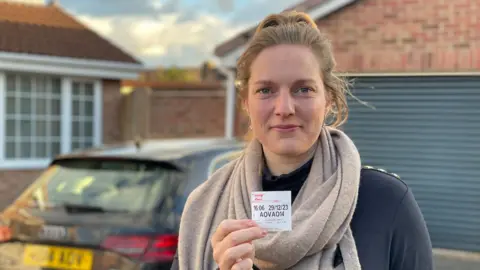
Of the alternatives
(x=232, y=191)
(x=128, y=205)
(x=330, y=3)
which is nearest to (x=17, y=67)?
(x=330, y=3)

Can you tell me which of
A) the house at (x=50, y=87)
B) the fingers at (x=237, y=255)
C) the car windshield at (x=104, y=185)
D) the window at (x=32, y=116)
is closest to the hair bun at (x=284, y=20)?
the fingers at (x=237, y=255)

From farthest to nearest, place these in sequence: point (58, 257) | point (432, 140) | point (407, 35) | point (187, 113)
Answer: point (187, 113) < point (407, 35) < point (432, 140) < point (58, 257)

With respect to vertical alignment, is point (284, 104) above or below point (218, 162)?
above

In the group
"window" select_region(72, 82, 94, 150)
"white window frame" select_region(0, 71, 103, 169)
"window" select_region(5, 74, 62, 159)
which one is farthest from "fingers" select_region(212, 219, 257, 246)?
"window" select_region(72, 82, 94, 150)

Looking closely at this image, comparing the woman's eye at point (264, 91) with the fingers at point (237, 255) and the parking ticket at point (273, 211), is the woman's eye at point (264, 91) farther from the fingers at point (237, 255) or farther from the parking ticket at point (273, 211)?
the fingers at point (237, 255)

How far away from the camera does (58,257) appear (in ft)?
13.3

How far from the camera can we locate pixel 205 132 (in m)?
13.2

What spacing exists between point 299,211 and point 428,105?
3.94 metres

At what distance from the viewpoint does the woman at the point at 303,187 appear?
5.21 ft

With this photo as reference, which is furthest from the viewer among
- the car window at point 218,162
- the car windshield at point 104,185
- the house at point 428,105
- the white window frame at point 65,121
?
the white window frame at point 65,121

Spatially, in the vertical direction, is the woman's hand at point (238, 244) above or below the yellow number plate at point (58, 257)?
above

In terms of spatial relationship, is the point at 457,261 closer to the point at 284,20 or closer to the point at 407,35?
the point at 407,35

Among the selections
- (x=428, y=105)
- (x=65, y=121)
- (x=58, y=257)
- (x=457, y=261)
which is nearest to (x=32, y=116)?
(x=65, y=121)

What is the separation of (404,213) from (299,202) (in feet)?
0.94
